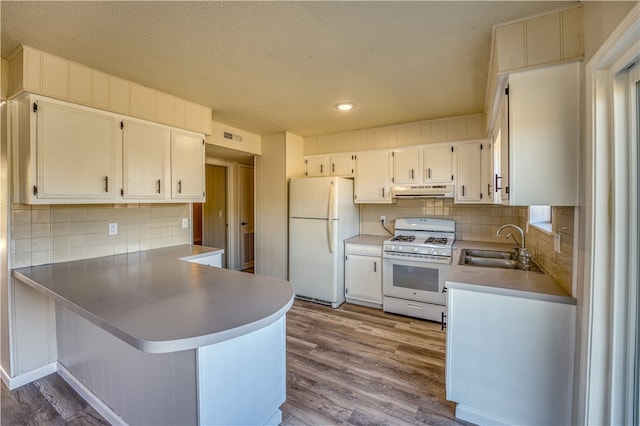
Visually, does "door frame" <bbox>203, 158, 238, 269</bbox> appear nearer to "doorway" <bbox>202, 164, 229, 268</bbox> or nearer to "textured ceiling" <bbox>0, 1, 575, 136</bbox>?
"doorway" <bbox>202, 164, 229, 268</bbox>

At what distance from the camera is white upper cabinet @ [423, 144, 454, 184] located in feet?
11.0

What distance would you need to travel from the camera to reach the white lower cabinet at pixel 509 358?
4.98ft

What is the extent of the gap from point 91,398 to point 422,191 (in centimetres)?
349

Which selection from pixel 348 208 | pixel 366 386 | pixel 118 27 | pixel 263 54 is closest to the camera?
pixel 118 27

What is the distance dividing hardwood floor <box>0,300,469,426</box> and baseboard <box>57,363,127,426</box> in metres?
0.03

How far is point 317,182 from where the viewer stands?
3.75 metres

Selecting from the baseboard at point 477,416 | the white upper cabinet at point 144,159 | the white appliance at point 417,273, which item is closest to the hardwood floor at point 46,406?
the white upper cabinet at point 144,159

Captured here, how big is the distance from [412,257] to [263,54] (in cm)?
252

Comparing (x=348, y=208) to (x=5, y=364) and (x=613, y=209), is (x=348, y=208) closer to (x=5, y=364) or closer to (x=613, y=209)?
(x=613, y=209)

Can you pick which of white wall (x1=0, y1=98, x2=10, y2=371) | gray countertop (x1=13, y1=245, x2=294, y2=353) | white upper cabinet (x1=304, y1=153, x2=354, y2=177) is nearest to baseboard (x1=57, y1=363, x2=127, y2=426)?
white wall (x1=0, y1=98, x2=10, y2=371)

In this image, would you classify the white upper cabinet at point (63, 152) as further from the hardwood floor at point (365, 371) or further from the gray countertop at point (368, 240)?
the gray countertop at point (368, 240)

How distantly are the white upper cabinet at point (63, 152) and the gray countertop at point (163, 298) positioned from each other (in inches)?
22.4

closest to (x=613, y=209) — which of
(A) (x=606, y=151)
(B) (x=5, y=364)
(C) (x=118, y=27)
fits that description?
(A) (x=606, y=151)

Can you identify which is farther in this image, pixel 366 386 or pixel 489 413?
pixel 366 386
